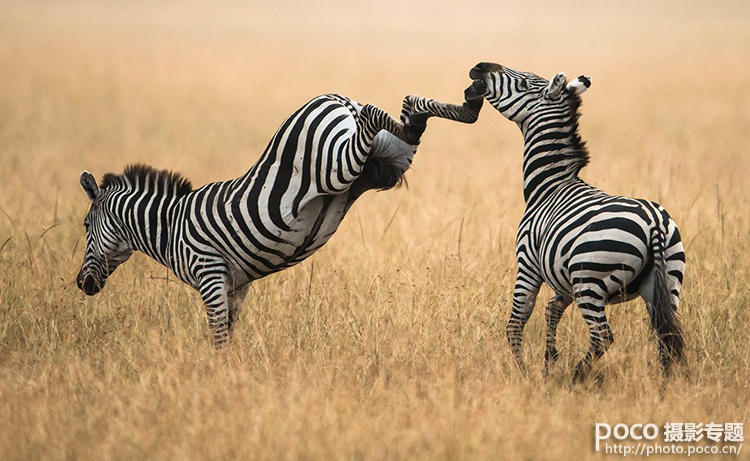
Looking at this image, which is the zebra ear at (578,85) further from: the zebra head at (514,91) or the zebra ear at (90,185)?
the zebra ear at (90,185)

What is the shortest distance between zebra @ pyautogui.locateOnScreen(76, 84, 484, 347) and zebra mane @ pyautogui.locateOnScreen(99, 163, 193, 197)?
0.14 metres

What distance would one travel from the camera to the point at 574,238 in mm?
4641

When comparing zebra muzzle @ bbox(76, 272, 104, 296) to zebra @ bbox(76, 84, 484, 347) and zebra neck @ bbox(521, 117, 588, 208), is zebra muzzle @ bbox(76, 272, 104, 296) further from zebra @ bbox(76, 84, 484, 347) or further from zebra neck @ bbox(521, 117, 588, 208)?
zebra neck @ bbox(521, 117, 588, 208)

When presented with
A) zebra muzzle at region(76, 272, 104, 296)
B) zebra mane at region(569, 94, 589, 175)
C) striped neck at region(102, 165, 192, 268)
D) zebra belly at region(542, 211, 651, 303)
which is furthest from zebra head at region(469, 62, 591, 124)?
zebra muzzle at region(76, 272, 104, 296)

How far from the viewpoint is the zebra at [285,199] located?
5.14 metres

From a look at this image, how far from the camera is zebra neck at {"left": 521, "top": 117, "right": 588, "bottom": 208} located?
527cm

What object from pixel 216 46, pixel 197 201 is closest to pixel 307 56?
pixel 216 46

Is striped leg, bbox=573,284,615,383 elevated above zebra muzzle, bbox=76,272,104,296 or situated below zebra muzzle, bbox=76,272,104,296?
below

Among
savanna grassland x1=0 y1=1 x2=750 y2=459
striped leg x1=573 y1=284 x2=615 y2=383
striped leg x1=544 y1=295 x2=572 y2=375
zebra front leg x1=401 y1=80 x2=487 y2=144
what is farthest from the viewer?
striped leg x1=544 y1=295 x2=572 y2=375

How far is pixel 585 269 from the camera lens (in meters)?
4.53

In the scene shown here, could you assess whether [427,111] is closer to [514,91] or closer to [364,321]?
[514,91]

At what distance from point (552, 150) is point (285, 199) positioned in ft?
5.64

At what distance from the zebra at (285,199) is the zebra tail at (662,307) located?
1.38 meters

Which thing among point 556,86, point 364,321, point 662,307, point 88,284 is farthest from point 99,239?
point 662,307
